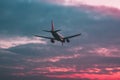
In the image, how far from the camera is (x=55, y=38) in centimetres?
14438

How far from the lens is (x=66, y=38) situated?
454ft

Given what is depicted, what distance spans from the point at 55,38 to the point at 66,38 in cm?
1069
